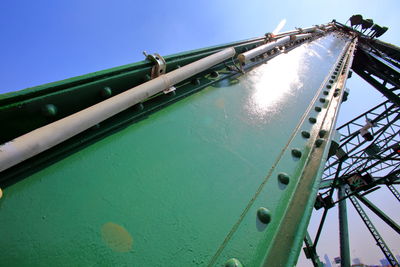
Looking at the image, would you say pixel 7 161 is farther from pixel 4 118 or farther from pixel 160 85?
pixel 160 85

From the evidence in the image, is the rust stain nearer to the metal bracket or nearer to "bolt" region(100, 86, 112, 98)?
"bolt" region(100, 86, 112, 98)

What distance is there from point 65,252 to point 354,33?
13449 mm

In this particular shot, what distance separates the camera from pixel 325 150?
1449mm

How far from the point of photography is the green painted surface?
62 centimetres

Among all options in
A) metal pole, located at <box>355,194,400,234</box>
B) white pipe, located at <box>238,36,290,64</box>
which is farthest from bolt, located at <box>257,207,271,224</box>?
metal pole, located at <box>355,194,400,234</box>

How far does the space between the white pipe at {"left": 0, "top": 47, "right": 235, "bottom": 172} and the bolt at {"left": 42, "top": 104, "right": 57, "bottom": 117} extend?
104mm

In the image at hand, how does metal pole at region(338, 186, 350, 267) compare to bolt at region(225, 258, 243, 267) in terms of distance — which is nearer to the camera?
bolt at region(225, 258, 243, 267)

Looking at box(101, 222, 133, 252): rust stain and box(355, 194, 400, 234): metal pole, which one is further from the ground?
box(101, 222, 133, 252): rust stain

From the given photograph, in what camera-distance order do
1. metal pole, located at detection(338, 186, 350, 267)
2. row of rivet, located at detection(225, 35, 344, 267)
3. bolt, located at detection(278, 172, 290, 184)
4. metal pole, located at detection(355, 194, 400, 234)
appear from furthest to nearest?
metal pole, located at detection(355, 194, 400, 234) < metal pole, located at detection(338, 186, 350, 267) < bolt, located at detection(278, 172, 290, 184) < row of rivet, located at detection(225, 35, 344, 267)

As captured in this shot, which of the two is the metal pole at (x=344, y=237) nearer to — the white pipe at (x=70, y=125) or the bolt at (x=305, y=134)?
the bolt at (x=305, y=134)

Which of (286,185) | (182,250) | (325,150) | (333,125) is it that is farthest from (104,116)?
(333,125)

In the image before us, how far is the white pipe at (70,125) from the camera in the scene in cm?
61

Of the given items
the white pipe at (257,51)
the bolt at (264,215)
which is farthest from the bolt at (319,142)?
the white pipe at (257,51)

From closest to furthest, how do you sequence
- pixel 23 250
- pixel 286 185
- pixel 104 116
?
pixel 23 250, pixel 104 116, pixel 286 185
